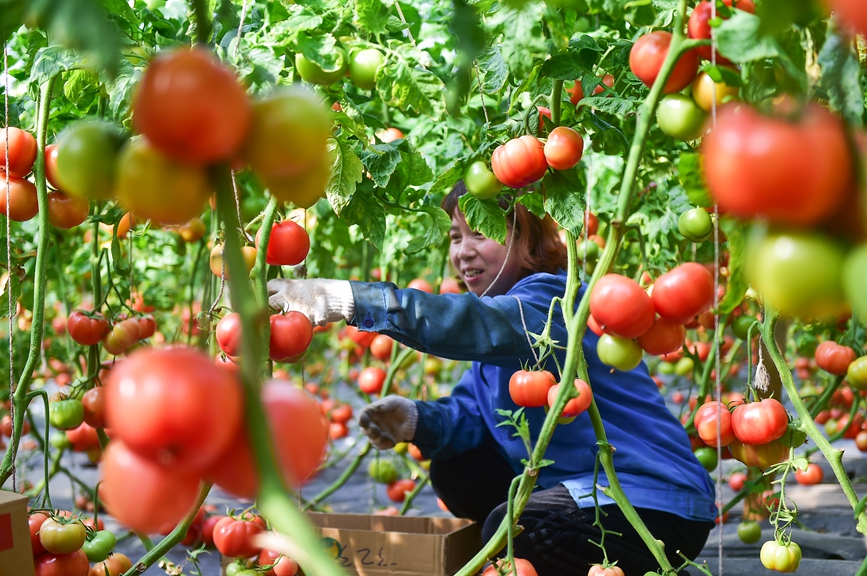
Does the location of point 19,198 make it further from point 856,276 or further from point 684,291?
point 856,276

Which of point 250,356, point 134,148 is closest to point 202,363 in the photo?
point 250,356

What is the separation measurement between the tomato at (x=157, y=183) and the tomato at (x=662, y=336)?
0.44 m

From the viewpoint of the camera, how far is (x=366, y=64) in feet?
3.99

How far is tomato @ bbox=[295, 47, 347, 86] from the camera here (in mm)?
1177

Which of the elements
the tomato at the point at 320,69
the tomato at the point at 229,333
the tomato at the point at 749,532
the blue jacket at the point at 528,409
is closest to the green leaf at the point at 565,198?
the blue jacket at the point at 528,409

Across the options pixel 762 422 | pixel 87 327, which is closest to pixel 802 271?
pixel 762 422

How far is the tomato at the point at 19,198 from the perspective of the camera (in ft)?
3.84

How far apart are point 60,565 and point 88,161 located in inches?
40.0

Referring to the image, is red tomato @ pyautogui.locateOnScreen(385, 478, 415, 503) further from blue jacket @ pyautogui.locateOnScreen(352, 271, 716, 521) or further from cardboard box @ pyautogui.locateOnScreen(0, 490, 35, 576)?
cardboard box @ pyautogui.locateOnScreen(0, 490, 35, 576)

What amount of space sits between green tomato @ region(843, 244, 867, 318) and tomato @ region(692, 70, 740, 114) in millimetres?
316

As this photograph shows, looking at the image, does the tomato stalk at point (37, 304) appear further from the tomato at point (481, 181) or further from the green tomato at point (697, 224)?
the green tomato at point (697, 224)

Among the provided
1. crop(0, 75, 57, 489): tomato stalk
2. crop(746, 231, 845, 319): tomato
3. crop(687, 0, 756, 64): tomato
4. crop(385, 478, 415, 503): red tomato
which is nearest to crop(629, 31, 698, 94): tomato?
crop(687, 0, 756, 64): tomato

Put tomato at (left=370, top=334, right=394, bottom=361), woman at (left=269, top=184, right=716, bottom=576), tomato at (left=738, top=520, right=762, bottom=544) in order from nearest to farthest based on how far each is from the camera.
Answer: woman at (left=269, top=184, right=716, bottom=576), tomato at (left=738, top=520, right=762, bottom=544), tomato at (left=370, top=334, right=394, bottom=361)

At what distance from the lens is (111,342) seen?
169cm
